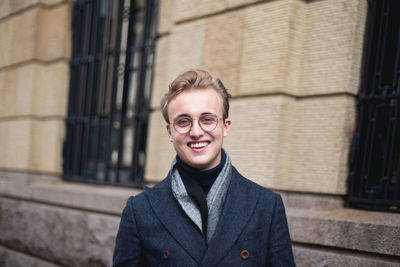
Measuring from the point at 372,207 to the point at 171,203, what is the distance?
5.77 ft

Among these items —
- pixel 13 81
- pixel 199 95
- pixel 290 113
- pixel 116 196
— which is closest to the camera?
pixel 199 95

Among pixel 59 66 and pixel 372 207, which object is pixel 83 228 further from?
pixel 372 207

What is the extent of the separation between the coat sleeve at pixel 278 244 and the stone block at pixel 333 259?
0.98 meters

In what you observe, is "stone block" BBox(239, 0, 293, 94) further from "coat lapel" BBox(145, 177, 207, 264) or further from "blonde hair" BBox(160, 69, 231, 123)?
"coat lapel" BBox(145, 177, 207, 264)

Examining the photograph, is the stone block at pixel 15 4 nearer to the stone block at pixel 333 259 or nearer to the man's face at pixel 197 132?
the man's face at pixel 197 132

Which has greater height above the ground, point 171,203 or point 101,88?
point 101,88

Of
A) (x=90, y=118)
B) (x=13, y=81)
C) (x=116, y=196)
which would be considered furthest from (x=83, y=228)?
(x=13, y=81)

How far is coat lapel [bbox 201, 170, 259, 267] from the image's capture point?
197cm

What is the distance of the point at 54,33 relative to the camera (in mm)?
6102

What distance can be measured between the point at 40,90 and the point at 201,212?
4781mm

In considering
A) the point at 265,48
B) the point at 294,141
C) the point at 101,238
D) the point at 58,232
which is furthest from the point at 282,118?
the point at 58,232

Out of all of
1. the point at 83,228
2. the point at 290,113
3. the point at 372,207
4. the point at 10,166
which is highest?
the point at 290,113

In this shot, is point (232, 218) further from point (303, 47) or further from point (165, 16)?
point (165, 16)

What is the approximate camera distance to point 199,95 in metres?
2.04
